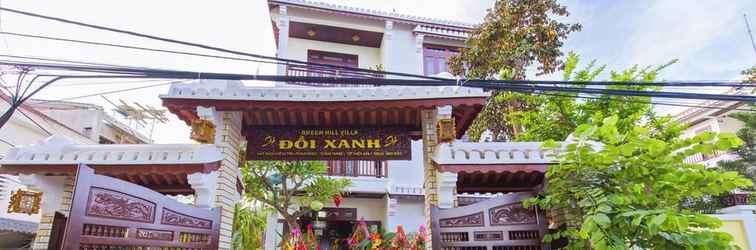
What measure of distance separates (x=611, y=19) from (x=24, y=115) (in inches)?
545

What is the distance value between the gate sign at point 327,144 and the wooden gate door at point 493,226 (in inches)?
47.0

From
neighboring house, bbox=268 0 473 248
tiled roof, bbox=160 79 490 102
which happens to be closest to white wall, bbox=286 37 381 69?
neighboring house, bbox=268 0 473 248

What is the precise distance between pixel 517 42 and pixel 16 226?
12.8 metres

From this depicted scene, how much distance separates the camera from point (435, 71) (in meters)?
12.5

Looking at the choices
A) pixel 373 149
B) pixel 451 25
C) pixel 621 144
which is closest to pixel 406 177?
pixel 451 25

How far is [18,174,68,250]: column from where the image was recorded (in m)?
4.61

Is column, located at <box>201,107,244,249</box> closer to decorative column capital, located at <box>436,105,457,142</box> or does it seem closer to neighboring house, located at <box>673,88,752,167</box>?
decorative column capital, located at <box>436,105,457,142</box>

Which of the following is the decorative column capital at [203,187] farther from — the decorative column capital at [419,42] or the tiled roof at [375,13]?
the decorative column capital at [419,42]

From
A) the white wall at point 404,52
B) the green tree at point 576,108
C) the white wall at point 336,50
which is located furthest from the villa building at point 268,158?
the white wall at point 336,50

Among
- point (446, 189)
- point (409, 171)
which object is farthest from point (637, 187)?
point (409, 171)

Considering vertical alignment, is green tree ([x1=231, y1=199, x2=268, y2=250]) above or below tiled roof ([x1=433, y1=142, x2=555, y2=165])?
below

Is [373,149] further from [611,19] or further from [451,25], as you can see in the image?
[451,25]

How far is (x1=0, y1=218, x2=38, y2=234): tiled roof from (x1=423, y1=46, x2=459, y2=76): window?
11353 millimetres

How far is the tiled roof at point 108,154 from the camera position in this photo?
14.9ft
